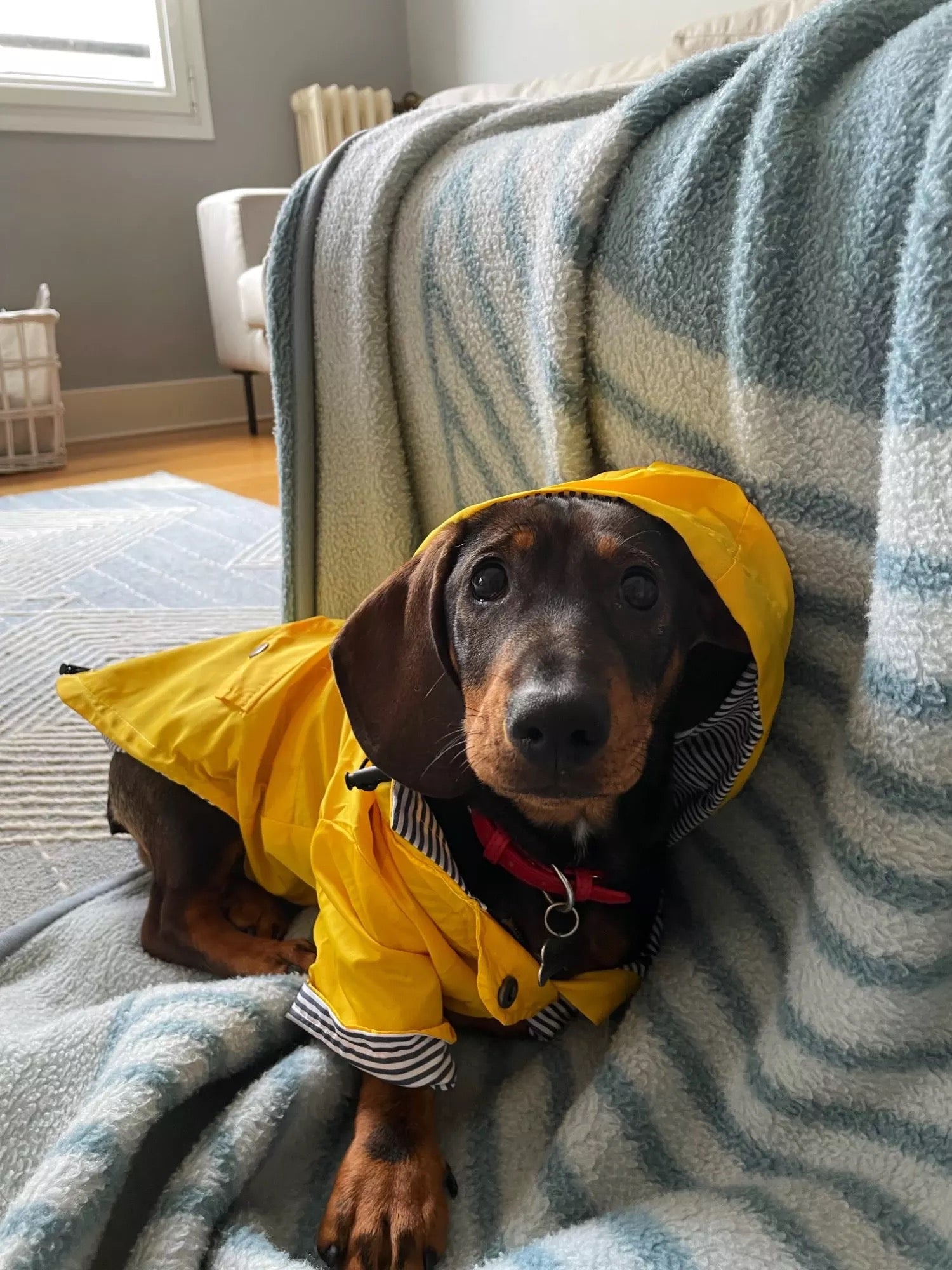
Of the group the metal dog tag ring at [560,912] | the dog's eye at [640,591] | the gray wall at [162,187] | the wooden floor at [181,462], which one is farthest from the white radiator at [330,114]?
the metal dog tag ring at [560,912]

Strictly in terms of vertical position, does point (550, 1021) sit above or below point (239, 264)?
below

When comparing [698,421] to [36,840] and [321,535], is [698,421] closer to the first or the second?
[321,535]

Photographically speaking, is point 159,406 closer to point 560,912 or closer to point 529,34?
point 529,34

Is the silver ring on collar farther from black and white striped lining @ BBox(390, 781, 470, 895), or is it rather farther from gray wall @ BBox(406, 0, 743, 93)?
gray wall @ BBox(406, 0, 743, 93)

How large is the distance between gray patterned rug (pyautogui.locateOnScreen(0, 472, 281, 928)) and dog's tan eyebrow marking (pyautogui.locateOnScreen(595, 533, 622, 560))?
881 mm

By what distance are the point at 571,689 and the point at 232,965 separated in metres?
0.60

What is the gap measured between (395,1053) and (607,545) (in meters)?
0.49

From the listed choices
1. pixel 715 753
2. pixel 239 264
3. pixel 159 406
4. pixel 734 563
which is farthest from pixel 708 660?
pixel 159 406

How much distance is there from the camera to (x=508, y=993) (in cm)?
92

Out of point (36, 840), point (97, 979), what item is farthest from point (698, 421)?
point (36, 840)

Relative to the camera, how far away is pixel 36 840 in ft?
4.84

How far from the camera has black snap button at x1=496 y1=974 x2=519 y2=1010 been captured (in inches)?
35.9

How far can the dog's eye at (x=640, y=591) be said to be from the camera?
926 millimetres

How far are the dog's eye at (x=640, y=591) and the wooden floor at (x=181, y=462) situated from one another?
2679mm
